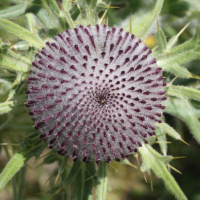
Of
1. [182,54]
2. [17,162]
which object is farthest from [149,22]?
[17,162]

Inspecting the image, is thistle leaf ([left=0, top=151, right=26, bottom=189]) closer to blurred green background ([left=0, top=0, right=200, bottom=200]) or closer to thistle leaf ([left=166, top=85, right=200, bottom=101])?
blurred green background ([left=0, top=0, right=200, bottom=200])

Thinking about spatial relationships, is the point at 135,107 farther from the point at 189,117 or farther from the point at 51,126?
the point at 189,117

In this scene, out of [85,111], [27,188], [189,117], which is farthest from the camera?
[27,188]

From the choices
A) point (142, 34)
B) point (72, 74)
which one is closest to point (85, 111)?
point (72, 74)

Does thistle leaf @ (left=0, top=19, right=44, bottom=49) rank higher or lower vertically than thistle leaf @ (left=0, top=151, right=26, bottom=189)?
higher

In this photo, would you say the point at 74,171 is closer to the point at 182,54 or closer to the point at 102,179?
the point at 102,179

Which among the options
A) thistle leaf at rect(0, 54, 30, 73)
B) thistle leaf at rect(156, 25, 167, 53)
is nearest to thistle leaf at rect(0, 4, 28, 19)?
thistle leaf at rect(0, 54, 30, 73)

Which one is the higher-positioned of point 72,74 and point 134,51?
point 134,51
